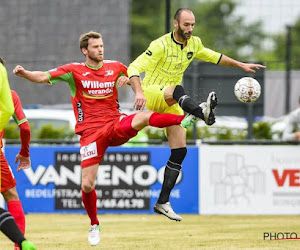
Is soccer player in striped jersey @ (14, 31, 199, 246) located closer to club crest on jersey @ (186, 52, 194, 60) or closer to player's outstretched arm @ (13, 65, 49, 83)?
player's outstretched arm @ (13, 65, 49, 83)

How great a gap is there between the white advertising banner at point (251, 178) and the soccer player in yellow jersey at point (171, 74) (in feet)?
15.2

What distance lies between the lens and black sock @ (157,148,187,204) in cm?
1028

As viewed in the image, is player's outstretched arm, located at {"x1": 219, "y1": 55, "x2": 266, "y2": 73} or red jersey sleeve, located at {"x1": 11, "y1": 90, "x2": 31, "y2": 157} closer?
red jersey sleeve, located at {"x1": 11, "y1": 90, "x2": 31, "y2": 157}

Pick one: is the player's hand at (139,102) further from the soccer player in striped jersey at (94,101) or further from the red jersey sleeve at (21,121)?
the red jersey sleeve at (21,121)

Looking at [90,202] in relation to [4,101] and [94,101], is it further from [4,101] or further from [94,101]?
[4,101]

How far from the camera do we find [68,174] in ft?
49.9

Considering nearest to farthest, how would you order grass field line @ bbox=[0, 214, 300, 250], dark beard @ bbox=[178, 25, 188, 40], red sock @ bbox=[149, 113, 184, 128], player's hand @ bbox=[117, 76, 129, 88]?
red sock @ bbox=[149, 113, 184, 128] < player's hand @ bbox=[117, 76, 129, 88] < dark beard @ bbox=[178, 25, 188, 40] < grass field line @ bbox=[0, 214, 300, 250]

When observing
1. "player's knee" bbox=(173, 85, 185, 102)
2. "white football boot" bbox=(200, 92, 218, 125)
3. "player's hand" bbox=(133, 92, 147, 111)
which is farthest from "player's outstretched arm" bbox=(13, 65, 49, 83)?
"white football boot" bbox=(200, 92, 218, 125)

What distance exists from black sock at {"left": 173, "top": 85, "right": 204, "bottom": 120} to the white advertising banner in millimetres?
5340

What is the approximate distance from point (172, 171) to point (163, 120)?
102 cm

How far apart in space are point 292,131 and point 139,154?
9.33 feet

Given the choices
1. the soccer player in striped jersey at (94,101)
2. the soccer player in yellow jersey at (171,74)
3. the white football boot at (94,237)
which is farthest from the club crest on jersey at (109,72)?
the white football boot at (94,237)

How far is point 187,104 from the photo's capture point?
9562mm

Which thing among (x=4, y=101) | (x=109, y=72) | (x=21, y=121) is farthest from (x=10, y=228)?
(x=109, y=72)
